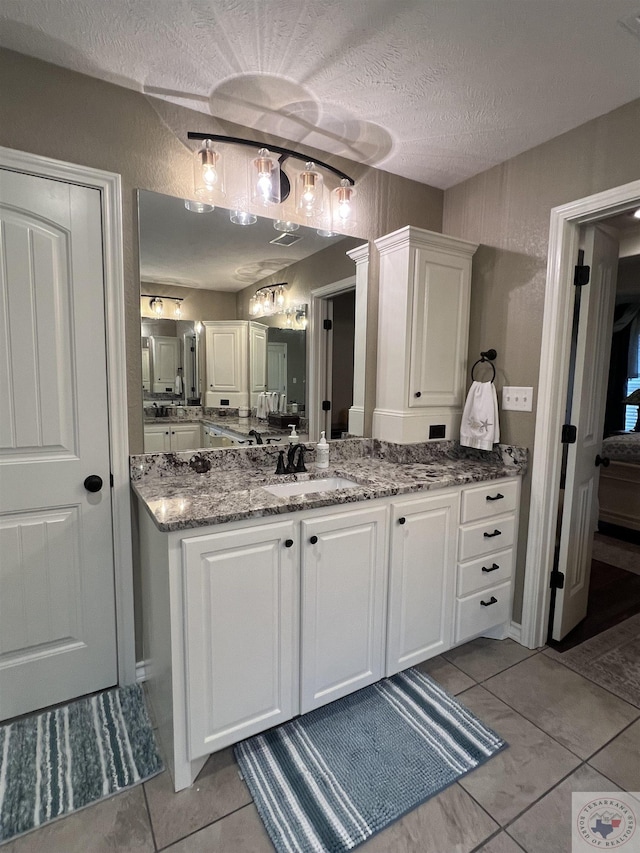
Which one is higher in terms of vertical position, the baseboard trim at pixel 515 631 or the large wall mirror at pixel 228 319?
the large wall mirror at pixel 228 319

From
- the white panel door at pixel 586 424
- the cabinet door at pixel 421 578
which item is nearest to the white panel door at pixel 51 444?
the cabinet door at pixel 421 578

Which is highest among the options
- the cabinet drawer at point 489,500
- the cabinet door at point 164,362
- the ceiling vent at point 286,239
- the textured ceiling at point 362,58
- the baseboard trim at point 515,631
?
the textured ceiling at point 362,58

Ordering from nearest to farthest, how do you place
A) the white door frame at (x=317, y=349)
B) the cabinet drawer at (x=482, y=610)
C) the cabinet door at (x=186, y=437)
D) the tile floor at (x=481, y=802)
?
the tile floor at (x=481, y=802) < the cabinet door at (x=186, y=437) < the cabinet drawer at (x=482, y=610) < the white door frame at (x=317, y=349)

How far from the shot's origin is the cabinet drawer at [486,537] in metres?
2.00

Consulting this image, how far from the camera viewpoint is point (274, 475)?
6.48 ft

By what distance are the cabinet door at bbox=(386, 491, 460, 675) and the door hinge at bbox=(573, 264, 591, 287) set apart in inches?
45.7

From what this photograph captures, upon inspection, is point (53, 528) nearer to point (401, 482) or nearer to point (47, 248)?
point (47, 248)

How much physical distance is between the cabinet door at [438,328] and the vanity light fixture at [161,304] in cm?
116

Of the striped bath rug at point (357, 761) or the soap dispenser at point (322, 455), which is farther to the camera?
the soap dispenser at point (322, 455)

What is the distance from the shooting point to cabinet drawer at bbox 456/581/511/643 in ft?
6.70

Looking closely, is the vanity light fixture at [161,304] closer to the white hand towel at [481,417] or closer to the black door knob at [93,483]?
the black door knob at [93,483]

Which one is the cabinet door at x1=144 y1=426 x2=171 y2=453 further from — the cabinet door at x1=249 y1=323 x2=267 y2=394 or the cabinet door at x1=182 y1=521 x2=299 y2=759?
the cabinet door at x1=182 y1=521 x2=299 y2=759

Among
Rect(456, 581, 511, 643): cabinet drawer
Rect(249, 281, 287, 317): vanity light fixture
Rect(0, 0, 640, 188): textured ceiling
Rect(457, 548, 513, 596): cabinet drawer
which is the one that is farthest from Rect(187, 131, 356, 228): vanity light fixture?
Rect(456, 581, 511, 643): cabinet drawer

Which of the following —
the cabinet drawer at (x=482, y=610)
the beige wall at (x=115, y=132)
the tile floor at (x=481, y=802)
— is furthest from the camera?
the cabinet drawer at (x=482, y=610)
